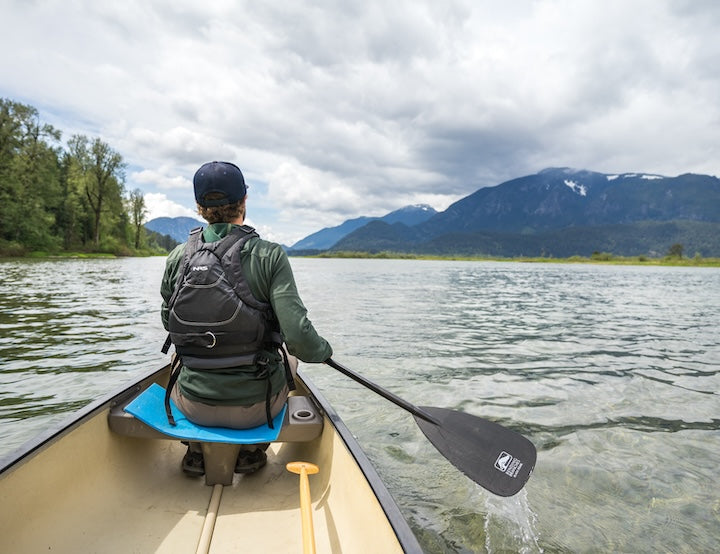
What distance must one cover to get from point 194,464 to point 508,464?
2.90 meters

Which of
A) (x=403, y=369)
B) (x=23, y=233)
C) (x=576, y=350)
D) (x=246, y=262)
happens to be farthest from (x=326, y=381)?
(x=23, y=233)

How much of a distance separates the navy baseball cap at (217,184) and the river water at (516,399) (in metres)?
2.79

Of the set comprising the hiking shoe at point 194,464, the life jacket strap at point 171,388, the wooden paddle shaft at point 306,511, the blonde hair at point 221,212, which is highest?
the blonde hair at point 221,212

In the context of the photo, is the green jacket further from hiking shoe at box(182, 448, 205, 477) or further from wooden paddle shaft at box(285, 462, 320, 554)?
hiking shoe at box(182, 448, 205, 477)

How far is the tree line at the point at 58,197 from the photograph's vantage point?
45.8 metres

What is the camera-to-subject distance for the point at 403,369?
962 centimetres

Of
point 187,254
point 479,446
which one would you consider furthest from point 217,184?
point 479,446

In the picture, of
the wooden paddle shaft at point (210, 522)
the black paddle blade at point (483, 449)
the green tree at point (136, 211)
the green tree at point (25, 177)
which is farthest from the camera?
the green tree at point (136, 211)

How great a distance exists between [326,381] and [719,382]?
7.98 m

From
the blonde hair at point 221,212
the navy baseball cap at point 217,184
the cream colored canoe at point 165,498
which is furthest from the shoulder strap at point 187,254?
the cream colored canoe at point 165,498

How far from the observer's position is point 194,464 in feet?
12.9

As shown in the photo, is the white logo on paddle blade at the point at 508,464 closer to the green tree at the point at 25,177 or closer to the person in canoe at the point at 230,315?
the person in canoe at the point at 230,315

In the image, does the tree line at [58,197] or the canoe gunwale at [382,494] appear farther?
the tree line at [58,197]

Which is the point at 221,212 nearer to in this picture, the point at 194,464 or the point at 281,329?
the point at 281,329
